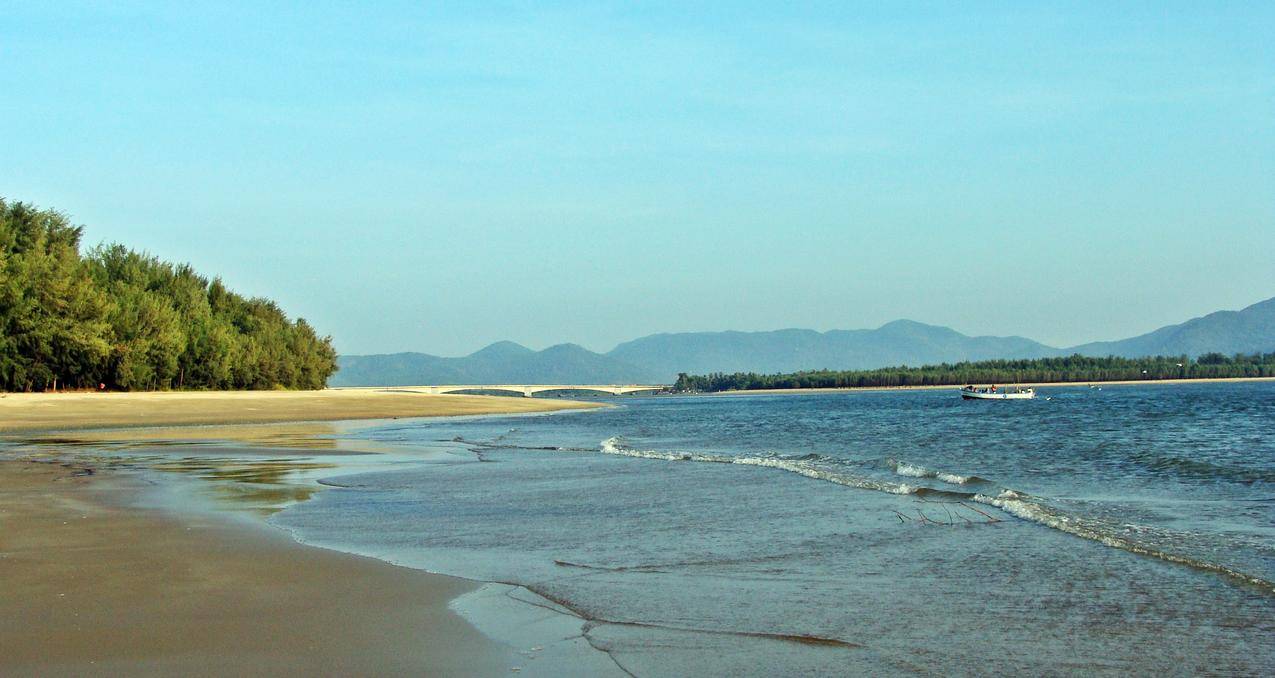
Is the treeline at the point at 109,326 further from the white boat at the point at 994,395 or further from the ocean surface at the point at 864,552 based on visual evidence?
the white boat at the point at 994,395

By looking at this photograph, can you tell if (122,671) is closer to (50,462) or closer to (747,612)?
(747,612)

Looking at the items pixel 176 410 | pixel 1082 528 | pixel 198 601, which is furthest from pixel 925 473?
pixel 176 410

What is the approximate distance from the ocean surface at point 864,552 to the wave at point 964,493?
0.20ft

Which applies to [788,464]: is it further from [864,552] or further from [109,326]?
[109,326]

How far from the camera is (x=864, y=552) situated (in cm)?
1077

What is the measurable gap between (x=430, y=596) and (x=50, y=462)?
17.4 meters

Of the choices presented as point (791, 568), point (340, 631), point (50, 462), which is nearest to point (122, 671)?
point (340, 631)

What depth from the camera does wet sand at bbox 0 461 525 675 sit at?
20.3ft

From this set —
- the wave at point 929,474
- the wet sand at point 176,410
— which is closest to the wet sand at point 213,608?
the wave at point 929,474

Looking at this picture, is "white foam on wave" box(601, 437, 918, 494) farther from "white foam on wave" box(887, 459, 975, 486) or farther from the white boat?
the white boat

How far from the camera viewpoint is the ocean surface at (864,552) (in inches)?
271

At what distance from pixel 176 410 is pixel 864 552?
48.5 metres

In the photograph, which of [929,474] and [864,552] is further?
[929,474]

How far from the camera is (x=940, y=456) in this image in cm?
2548
